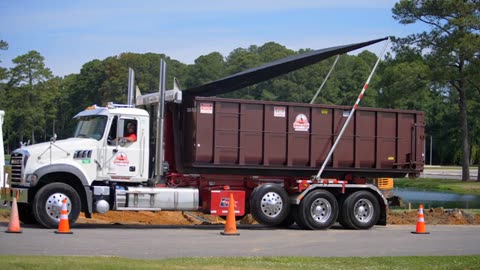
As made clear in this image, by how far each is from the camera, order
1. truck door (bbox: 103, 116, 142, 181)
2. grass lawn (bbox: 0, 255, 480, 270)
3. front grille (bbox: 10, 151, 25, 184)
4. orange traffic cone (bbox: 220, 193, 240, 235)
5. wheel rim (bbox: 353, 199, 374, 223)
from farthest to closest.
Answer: wheel rim (bbox: 353, 199, 374, 223), truck door (bbox: 103, 116, 142, 181), orange traffic cone (bbox: 220, 193, 240, 235), front grille (bbox: 10, 151, 25, 184), grass lawn (bbox: 0, 255, 480, 270)

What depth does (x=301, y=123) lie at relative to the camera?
61.1 ft

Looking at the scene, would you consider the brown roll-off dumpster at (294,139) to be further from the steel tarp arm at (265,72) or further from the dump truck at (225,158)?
the steel tarp arm at (265,72)

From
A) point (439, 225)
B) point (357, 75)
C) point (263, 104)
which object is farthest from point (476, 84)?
point (263, 104)

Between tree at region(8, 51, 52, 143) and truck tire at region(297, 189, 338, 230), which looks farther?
tree at region(8, 51, 52, 143)

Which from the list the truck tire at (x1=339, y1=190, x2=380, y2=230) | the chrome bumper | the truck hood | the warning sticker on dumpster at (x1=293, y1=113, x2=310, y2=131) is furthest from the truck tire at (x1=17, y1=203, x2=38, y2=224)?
the truck tire at (x1=339, y1=190, x2=380, y2=230)

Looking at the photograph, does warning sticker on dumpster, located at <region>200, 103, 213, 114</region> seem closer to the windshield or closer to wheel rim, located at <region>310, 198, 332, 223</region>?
the windshield

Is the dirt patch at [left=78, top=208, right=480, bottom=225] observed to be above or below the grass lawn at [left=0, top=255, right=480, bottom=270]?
below

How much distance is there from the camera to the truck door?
56.6 ft

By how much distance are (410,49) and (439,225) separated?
32.7m

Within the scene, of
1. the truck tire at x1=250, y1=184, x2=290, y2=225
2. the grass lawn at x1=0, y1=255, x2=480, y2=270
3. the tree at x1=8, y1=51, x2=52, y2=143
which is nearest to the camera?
the grass lawn at x1=0, y1=255, x2=480, y2=270

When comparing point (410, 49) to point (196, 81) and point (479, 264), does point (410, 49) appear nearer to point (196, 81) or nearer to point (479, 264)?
point (196, 81)

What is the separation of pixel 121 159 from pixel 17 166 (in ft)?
7.74

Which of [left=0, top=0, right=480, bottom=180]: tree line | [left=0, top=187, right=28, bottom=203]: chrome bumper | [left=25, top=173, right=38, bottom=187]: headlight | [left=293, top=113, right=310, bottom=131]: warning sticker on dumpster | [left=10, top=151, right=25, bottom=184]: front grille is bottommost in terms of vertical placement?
[left=0, top=187, right=28, bottom=203]: chrome bumper

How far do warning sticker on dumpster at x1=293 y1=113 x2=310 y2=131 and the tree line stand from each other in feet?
33.3
